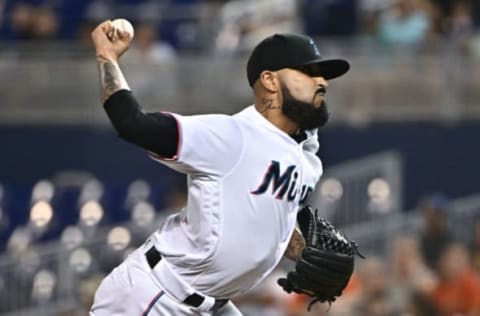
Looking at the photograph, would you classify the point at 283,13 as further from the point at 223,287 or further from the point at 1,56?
the point at 223,287

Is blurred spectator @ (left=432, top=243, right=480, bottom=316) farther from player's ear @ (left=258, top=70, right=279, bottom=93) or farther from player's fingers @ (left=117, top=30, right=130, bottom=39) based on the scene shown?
player's fingers @ (left=117, top=30, right=130, bottom=39)

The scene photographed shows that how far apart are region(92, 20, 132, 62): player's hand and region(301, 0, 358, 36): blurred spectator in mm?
9218

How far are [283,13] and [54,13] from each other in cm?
226

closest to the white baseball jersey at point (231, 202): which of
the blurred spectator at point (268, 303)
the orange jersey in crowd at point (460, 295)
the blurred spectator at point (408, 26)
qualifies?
the blurred spectator at point (268, 303)

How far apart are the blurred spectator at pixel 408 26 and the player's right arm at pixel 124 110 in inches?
335

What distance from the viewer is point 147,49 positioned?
1417 centimetres

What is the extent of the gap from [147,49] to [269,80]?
866 cm

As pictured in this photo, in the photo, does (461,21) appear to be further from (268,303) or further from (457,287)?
(268,303)

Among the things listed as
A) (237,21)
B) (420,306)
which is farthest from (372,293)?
(237,21)

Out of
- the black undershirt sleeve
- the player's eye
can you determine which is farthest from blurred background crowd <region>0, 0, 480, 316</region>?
the black undershirt sleeve

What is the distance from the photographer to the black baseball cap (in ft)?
18.2

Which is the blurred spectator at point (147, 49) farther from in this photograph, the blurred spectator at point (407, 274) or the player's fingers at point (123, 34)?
the player's fingers at point (123, 34)

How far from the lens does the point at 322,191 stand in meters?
12.1

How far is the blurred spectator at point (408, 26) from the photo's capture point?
13727 mm
